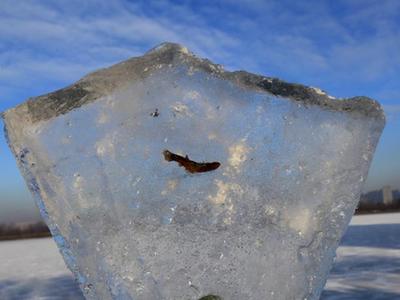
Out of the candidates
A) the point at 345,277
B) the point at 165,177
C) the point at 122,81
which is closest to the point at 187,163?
the point at 165,177

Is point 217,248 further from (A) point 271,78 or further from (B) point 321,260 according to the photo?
(A) point 271,78

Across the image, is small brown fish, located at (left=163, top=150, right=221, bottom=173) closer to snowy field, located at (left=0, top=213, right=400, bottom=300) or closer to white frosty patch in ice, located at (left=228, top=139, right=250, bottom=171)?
white frosty patch in ice, located at (left=228, top=139, right=250, bottom=171)

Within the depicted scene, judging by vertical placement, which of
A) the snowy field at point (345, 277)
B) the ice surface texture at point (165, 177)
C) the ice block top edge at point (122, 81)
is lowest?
the snowy field at point (345, 277)

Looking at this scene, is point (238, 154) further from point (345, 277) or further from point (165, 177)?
point (345, 277)

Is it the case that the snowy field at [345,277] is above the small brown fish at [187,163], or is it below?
below

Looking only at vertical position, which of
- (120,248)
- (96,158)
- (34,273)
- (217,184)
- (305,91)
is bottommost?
(34,273)

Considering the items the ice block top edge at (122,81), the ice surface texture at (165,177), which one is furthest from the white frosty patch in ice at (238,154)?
the ice block top edge at (122,81)

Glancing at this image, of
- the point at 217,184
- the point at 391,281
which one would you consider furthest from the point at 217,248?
the point at 391,281

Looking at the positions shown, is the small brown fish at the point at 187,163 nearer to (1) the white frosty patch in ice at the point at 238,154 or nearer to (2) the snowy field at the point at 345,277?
(1) the white frosty patch in ice at the point at 238,154

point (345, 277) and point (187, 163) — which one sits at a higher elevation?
point (187, 163)
